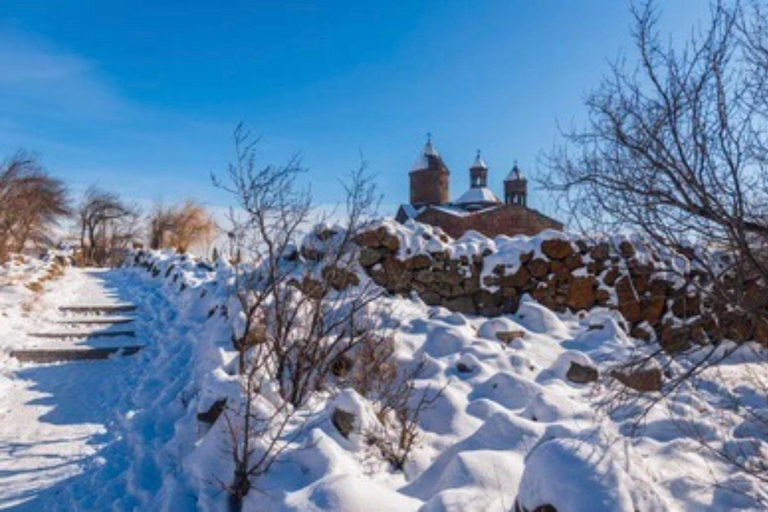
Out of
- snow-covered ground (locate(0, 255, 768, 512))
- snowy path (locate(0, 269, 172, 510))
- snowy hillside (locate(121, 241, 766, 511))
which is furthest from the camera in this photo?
snowy path (locate(0, 269, 172, 510))

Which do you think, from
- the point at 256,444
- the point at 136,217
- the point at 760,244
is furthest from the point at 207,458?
the point at 136,217

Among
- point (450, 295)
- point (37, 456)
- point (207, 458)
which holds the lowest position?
point (37, 456)

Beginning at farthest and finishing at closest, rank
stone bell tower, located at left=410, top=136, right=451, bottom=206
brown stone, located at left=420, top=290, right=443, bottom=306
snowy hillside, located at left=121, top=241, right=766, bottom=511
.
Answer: stone bell tower, located at left=410, top=136, right=451, bottom=206 < brown stone, located at left=420, top=290, right=443, bottom=306 < snowy hillside, located at left=121, top=241, right=766, bottom=511

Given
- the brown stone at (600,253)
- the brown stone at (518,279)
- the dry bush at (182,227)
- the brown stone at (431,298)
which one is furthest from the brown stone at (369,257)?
the dry bush at (182,227)

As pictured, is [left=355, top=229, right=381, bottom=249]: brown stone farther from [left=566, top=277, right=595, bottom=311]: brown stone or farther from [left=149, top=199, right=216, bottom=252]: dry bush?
[left=149, top=199, right=216, bottom=252]: dry bush

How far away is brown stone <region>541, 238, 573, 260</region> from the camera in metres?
7.67

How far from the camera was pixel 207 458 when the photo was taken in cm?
288

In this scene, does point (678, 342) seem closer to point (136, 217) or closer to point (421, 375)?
point (421, 375)

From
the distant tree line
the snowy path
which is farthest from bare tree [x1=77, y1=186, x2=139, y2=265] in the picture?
the snowy path

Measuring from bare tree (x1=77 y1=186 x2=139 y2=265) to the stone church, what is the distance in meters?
15.9

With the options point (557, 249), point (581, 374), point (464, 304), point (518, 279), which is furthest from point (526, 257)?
point (581, 374)

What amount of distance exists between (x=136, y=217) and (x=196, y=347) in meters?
26.6

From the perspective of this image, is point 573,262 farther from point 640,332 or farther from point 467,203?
point 467,203

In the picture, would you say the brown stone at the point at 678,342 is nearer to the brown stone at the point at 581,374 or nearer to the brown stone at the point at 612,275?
the brown stone at the point at 581,374
